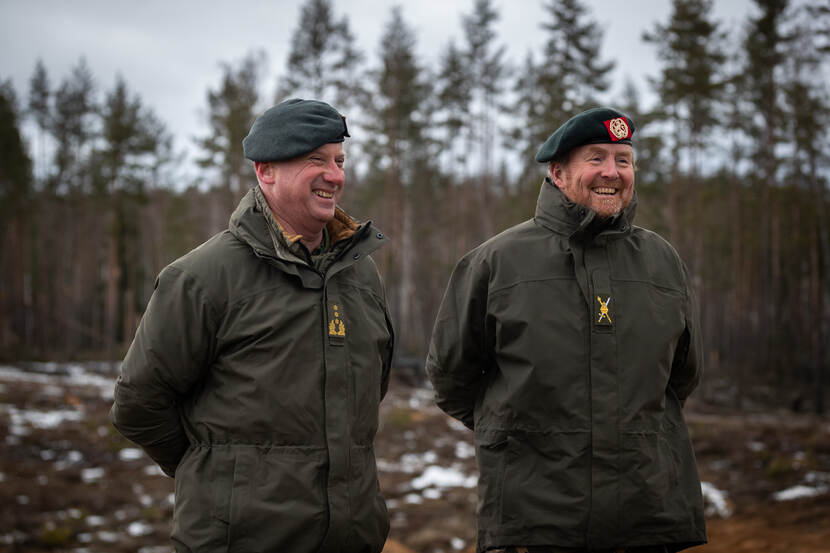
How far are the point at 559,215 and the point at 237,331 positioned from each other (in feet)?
4.82

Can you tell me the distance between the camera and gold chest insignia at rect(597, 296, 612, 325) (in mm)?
2762

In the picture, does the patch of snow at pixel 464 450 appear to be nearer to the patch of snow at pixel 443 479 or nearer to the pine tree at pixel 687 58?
the patch of snow at pixel 443 479

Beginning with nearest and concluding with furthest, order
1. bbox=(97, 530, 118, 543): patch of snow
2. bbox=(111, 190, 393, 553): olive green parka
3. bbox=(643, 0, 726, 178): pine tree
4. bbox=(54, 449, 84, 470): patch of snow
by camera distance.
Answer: bbox=(111, 190, 393, 553): olive green parka, bbox=(97, 530, 118, 543): patch of snow, bbox=(54, 449, 84, 470): patch of snow, bbox=(643, 0, 726, 178): pine tree

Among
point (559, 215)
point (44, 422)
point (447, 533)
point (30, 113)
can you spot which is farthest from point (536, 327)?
point (30, 113)

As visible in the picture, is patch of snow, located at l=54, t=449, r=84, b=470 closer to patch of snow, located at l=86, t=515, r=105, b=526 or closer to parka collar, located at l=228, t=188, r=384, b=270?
patch of snow, located at l=86, t=515, r=105, b=526

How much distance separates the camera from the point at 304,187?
260 cm

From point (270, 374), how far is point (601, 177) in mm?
1622

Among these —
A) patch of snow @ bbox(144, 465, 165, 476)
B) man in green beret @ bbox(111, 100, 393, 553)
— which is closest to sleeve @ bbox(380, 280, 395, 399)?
man in green beret @ bbox(111, 100, 393, 553)

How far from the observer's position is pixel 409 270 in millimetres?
27422

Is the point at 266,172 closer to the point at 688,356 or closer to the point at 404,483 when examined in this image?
the point at 688,356

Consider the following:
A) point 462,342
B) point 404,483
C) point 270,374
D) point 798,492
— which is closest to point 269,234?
point 270,374

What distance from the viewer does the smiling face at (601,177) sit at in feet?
9.55

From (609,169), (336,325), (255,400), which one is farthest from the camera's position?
(609,169)

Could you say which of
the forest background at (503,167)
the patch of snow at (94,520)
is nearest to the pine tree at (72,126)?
the forest background at (503,167)
